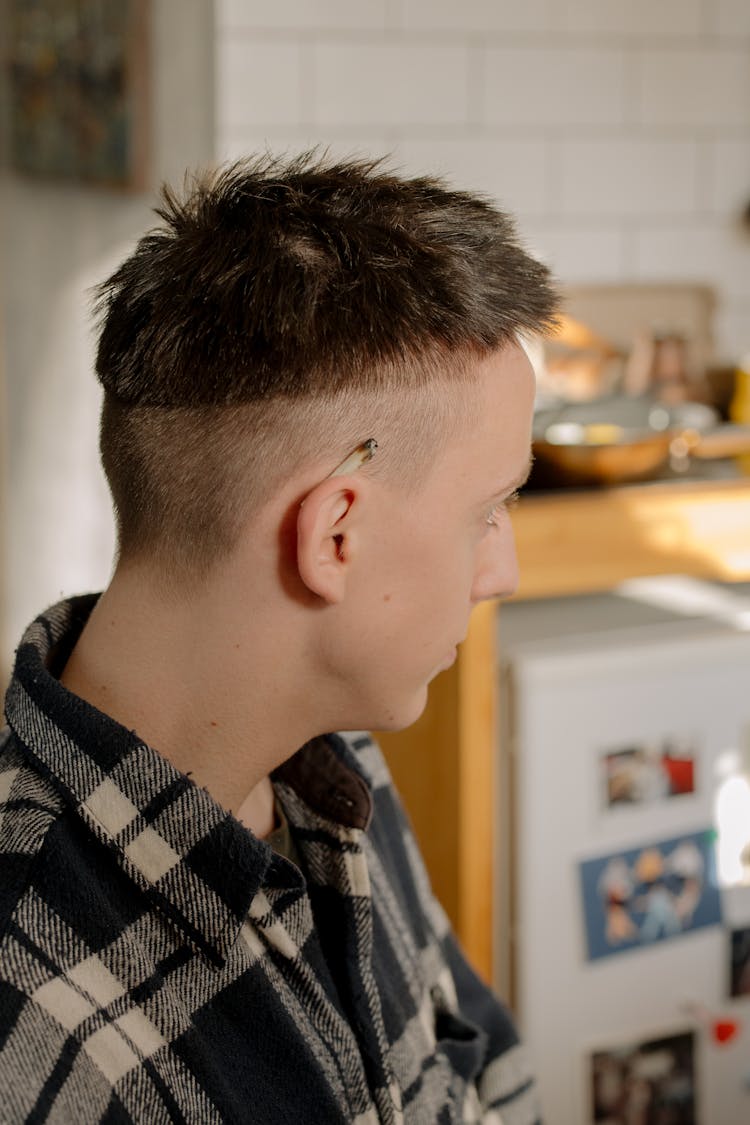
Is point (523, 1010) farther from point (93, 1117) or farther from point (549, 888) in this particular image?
point (93, 1117)

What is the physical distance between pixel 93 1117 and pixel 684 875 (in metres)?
0.97

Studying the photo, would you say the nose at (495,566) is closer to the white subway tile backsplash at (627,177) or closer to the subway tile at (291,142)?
the subway tile at (291,142)

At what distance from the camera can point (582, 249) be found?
2.49 metres

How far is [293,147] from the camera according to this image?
7.14ft

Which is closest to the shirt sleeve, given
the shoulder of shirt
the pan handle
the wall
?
the shoulder of shirt

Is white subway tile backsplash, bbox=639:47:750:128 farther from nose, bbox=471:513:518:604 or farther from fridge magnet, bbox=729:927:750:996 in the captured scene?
nose, bbox=471:513:518:604

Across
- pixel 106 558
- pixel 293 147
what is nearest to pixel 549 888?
pixel 293 147

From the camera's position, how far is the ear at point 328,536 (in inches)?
28.5

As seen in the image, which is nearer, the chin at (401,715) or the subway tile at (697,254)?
the chin at (401,715)

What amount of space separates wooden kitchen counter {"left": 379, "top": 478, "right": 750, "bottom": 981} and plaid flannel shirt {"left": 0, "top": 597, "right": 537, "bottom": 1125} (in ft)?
1.81

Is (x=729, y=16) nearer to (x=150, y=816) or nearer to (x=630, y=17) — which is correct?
(x=630, y=17)

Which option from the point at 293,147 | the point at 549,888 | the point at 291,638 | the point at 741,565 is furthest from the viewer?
the point at 293,147

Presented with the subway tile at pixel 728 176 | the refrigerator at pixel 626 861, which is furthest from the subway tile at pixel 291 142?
the refrigerator at pixel 626 861

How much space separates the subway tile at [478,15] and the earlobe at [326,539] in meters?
1.79
